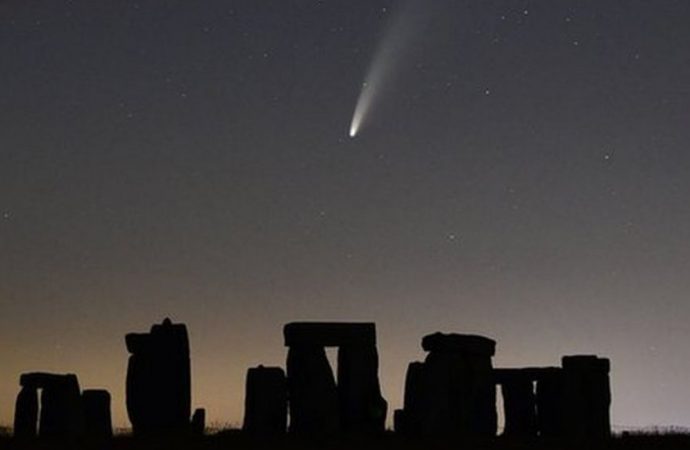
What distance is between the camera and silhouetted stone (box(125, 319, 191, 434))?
102 ft

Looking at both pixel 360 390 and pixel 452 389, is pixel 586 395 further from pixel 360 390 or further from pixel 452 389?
pixel 360 390

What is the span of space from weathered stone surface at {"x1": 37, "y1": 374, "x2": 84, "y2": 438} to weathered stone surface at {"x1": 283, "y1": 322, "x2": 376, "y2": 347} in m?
4.67

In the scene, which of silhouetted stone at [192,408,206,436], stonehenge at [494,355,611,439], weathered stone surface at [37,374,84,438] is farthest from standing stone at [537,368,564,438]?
weathered stone surface at [37,374,84,438]

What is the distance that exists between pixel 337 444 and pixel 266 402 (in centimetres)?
348

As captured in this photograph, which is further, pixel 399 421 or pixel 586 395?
pixel 586 395

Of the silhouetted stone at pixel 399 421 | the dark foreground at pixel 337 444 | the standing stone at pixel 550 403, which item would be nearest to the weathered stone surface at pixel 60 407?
the dark foreground at pixel 337 444

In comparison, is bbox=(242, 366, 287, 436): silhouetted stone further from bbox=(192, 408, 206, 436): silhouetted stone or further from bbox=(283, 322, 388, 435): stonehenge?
bbox=(192, 408, 206, 436): silhouetted stone

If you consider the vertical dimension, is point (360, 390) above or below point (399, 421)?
above

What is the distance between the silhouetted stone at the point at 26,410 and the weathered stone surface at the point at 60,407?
0.48 metres

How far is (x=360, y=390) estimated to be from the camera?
2948 cm

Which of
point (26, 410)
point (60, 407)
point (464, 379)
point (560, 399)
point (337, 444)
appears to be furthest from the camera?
point (26, 410)

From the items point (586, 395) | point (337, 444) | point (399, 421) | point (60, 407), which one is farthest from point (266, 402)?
A: point (586, 395)

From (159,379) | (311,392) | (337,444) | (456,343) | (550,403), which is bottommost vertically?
(337,444)

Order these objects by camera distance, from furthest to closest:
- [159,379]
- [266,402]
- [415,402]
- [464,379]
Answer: [159,379], [464,379], [266,402], [415,402]
